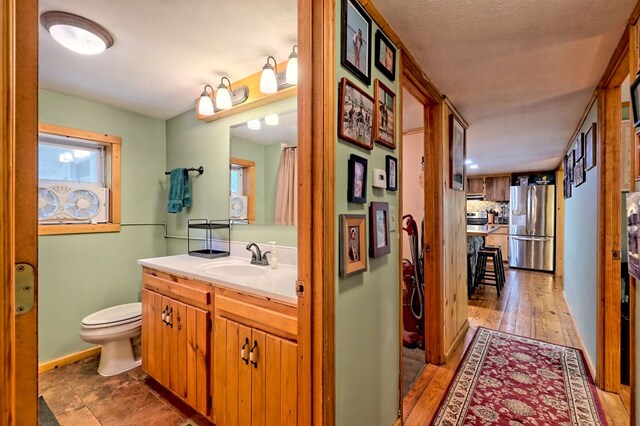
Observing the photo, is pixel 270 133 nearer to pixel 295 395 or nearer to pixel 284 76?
pixel 284 76

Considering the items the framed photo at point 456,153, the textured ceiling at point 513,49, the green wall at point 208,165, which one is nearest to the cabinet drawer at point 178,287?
the green wall at point 208,165

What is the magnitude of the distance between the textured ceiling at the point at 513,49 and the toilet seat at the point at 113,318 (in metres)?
2.65

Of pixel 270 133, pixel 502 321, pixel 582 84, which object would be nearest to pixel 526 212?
pixel 502 321

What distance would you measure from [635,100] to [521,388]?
1877 millimetres

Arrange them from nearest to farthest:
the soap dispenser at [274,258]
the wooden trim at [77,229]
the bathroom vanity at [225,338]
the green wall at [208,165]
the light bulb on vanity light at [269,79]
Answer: the bathroom vanity at [225,338]
the light bulb on vanity light at [269,79]
the soap dispenser at [274,258]
the green wall at [208,165]
the wooden trim at [77,229]

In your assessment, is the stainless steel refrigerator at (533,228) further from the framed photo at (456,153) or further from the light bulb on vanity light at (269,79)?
the light bulb on vanity light at (269,79)

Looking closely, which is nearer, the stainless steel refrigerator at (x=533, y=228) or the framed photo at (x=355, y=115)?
the framed photo at (x=355, y=115)

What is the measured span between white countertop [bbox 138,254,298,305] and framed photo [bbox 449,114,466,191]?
5.31 feet

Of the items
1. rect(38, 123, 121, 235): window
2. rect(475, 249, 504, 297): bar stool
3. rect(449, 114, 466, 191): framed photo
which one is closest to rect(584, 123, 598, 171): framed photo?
rect(449, 114, 466, 191): framed photo

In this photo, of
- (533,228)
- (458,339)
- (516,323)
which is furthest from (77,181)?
(533,228)

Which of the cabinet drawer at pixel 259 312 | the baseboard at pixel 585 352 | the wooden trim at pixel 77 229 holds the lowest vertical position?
the baseboard at pixel 585 352

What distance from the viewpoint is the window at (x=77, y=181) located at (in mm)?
2445

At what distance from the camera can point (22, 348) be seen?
0.48 meters

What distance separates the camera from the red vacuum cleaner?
8.76 ft
